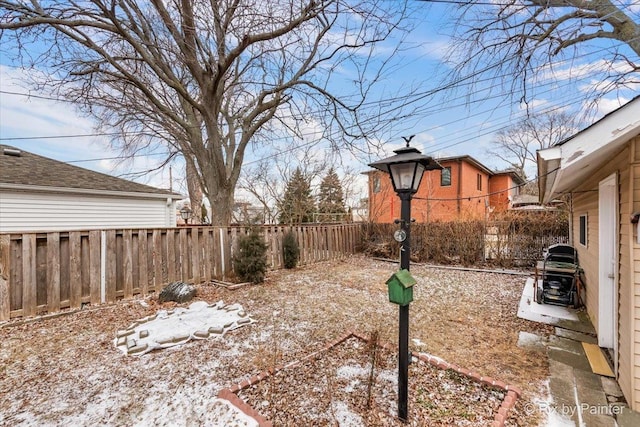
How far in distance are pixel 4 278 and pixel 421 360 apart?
5.66 metres

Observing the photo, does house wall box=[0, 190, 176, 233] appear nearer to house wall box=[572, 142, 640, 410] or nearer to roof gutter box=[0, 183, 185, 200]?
roof gutter box=[0, 183, 185, 200]

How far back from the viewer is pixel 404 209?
226cm

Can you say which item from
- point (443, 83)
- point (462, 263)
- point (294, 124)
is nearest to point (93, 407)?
point (443, 83)

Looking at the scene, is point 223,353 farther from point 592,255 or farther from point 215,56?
point 215,56

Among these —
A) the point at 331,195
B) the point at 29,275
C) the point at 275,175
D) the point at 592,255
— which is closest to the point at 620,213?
the point at 592,255

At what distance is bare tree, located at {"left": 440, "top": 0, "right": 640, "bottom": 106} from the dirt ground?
426cm

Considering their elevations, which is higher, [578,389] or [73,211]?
[73,211]

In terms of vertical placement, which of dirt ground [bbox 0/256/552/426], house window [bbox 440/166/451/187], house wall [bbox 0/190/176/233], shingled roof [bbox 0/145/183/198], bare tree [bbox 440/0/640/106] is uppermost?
bare tree [bbox 440/0/640/106]

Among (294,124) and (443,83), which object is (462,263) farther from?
(294,124)

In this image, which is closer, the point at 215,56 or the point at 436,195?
the point at 215,56

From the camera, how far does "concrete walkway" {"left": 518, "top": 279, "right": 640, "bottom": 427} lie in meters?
2.15

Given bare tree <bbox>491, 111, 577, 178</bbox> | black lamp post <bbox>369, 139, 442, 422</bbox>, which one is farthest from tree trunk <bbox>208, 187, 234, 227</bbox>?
bare tree <bbox>491, 111, 577, 178</bbox>

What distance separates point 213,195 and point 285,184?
7.73 metres

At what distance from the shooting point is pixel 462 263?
9.22 m
